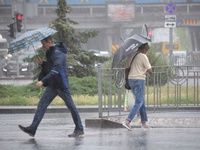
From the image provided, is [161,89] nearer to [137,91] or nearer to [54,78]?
[137,91]

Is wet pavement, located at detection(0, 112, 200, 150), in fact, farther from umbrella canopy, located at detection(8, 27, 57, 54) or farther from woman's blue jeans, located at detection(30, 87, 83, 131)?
umbrella canopy, located at detection(8, 27, 57, 54)

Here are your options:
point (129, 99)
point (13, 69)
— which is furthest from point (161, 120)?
point (13, 69)

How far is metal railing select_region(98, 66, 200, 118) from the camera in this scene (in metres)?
14.4

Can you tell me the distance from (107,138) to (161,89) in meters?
4.14

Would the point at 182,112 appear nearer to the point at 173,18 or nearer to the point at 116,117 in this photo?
the point at 116,117

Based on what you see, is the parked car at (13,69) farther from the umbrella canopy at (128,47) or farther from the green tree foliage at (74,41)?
the umbrella canopy at (128,47)

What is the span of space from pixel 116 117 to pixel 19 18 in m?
25.7

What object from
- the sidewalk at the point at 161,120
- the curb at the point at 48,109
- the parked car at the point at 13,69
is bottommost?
the parked car at the point at 13,69

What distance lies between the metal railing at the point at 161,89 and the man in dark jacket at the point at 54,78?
2310 mm

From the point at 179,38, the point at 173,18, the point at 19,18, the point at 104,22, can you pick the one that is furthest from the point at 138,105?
the point at 179,38

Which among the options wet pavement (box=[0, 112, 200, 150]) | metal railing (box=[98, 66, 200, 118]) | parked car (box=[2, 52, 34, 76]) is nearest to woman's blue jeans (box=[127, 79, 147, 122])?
wet pavement (box=[0, 112, 200, 150])

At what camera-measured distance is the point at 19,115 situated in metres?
18.3

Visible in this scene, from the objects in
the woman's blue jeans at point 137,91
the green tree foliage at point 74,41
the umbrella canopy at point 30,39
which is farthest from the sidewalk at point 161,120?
the green tree foliage at point 74,41

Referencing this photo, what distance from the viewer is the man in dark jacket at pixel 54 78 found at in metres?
11.4
